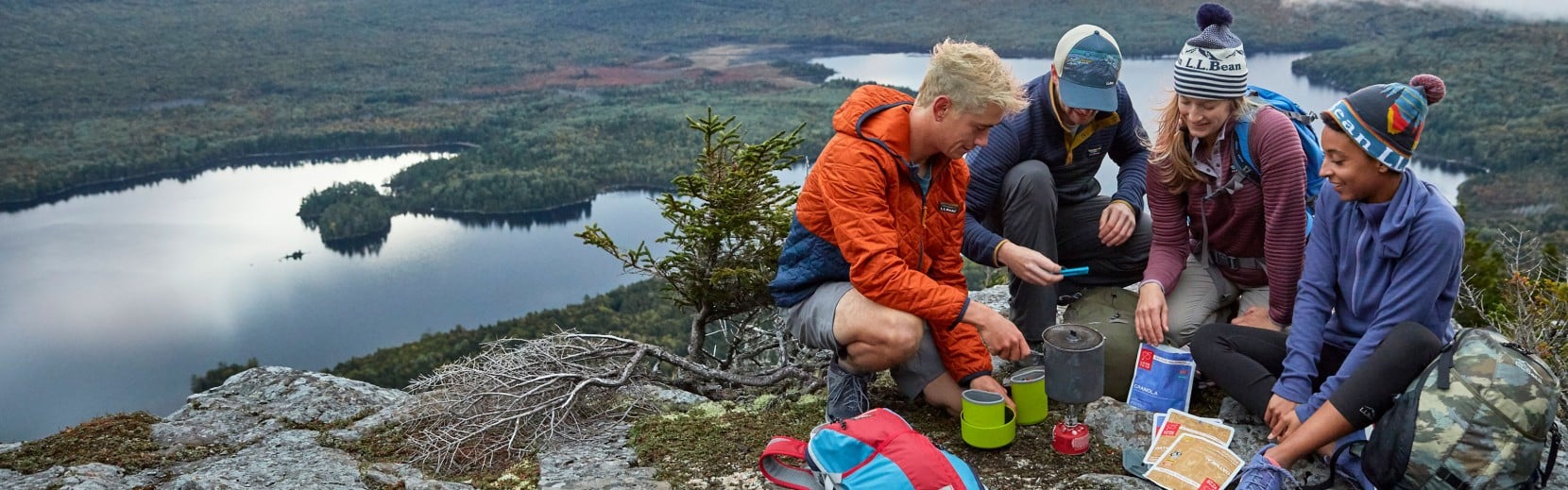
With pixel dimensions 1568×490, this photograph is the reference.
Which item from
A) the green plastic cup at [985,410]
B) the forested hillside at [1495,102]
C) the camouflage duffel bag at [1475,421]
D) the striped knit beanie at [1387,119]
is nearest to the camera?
the camouflage duffel bag at [1475,421]

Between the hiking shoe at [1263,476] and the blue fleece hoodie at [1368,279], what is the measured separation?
0.26 m

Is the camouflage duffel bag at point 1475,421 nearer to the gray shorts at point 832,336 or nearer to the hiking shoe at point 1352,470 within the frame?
the hiking shoe at point 1352,470

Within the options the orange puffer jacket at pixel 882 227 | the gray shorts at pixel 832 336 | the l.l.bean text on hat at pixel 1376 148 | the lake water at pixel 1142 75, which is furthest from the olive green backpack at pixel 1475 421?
the lake water at pixel 1142 75

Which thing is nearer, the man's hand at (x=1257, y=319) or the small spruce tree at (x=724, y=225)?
the man's hand at (x=1257, y=319)

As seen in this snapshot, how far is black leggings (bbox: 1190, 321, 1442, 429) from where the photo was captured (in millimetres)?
3012

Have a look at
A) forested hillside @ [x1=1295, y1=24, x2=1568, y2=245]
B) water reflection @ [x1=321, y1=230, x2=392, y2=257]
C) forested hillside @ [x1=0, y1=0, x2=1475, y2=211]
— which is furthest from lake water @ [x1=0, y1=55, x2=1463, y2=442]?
forested hillside @ [x1=0, y1=0, x2=1475, y2=211]

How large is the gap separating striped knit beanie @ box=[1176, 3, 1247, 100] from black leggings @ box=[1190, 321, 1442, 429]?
95 centimetres

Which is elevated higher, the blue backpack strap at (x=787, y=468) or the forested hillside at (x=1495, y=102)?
the blue backpack strap at (x=787, y=468)

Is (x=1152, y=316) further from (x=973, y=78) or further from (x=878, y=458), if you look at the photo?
(x=878, y=458)

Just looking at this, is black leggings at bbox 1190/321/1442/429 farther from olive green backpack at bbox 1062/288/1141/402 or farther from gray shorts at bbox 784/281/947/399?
gray shorts at bbox 784/281/947/399

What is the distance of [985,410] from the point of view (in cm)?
348

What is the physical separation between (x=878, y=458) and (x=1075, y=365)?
1.11 metres

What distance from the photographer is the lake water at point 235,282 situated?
197ft

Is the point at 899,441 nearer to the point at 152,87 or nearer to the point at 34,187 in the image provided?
the point at 34,187
